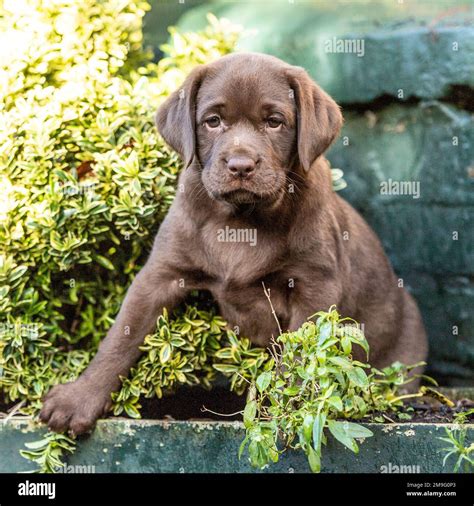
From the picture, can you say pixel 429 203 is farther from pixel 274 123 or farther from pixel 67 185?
pixel 67 185

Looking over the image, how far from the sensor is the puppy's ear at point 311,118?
14.2 feet

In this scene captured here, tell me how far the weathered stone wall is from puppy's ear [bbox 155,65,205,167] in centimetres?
151

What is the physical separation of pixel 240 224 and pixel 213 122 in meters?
0.51

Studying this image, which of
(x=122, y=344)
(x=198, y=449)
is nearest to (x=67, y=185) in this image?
(x=122, y=344)

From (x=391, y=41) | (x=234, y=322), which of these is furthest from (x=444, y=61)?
(x=234, y=322)

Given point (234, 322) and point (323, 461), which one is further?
point (234, 322)

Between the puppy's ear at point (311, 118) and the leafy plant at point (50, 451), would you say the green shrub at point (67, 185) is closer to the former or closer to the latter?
the leafy plant at point (50, 451)

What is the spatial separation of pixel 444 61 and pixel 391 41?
1.20 ft

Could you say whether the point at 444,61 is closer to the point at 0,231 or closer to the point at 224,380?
the point at 224,380

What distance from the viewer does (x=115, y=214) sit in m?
4.87

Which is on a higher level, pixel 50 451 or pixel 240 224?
pixel 240 224

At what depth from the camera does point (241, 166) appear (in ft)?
13.4

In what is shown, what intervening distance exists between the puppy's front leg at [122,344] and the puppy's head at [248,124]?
2.02ft

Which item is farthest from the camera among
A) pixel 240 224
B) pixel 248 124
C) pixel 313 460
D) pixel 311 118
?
pixel 240 224
